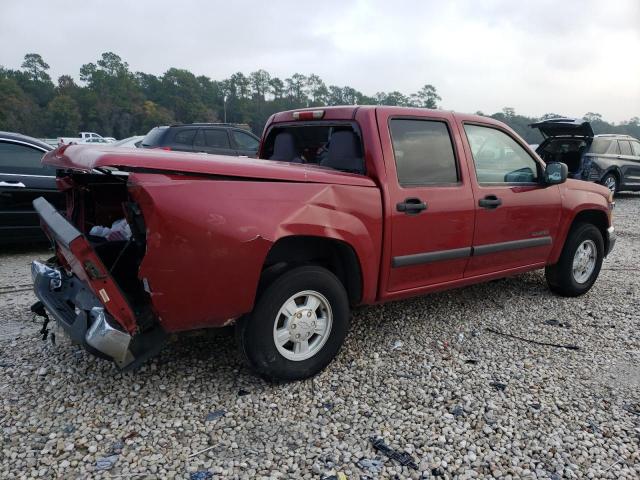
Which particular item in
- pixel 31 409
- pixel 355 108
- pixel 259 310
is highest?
Result: pixel 355 108

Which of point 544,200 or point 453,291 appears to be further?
point 453,291

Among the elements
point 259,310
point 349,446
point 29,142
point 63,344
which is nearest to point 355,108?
point 259,310

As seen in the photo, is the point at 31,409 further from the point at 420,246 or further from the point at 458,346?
the point at 458,346

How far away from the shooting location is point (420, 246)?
3402mm

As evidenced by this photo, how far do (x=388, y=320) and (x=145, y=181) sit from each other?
2.48m

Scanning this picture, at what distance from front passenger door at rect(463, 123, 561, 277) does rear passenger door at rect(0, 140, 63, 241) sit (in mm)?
4670

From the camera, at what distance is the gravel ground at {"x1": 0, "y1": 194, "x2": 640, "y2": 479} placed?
229 cm

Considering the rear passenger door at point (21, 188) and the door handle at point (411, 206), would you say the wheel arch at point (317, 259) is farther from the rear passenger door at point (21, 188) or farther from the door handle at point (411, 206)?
the rear passenger door at point (21, 188)

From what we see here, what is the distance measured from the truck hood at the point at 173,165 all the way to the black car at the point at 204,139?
6897mm

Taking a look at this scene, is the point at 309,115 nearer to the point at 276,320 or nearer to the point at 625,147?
the point at 276,320

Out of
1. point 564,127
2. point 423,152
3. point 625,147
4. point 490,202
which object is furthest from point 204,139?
point 625,147

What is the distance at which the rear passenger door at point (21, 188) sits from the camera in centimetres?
561

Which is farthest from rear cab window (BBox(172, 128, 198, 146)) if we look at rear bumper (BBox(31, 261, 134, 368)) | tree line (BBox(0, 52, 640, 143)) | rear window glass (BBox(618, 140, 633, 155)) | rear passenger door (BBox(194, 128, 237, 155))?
tree line (BBox(0, 52, 640, 143))

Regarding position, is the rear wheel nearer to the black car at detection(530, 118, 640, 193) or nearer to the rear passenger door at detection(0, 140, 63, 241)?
the black car at detection(530, 118, 640, 193)
